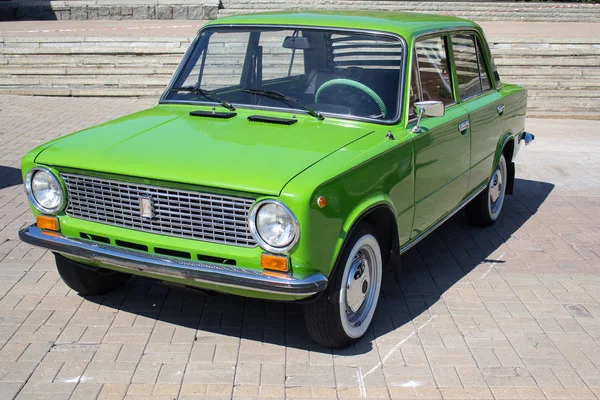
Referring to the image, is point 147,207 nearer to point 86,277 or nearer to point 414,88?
point 86,277

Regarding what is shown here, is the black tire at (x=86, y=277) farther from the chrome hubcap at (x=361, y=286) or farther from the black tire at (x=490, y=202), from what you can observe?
the black tire at (x=490, y=202)

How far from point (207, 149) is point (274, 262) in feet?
2.72

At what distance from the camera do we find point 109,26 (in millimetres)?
20875

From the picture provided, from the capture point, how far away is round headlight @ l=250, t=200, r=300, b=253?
12.6ft

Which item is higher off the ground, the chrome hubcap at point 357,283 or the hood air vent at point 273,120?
the hood air vent at point 273,120

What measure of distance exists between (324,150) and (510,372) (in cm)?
159

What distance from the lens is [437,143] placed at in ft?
17.0

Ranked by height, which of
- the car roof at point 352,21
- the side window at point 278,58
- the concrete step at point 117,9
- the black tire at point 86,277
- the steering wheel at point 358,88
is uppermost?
the car roof at point 352,21

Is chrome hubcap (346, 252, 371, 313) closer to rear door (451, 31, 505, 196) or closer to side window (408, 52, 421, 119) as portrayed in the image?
side window (408, 52, 421, 119)

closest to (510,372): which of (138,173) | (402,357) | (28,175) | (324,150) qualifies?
(402,357)

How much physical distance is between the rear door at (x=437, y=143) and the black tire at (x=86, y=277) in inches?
79.4

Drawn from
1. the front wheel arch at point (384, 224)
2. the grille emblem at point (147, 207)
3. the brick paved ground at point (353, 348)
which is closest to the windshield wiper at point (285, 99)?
the front wheel arch at point (384, 224)

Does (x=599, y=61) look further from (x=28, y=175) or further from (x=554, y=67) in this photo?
(x=28, y=175)

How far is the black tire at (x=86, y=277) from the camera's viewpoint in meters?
4.87
